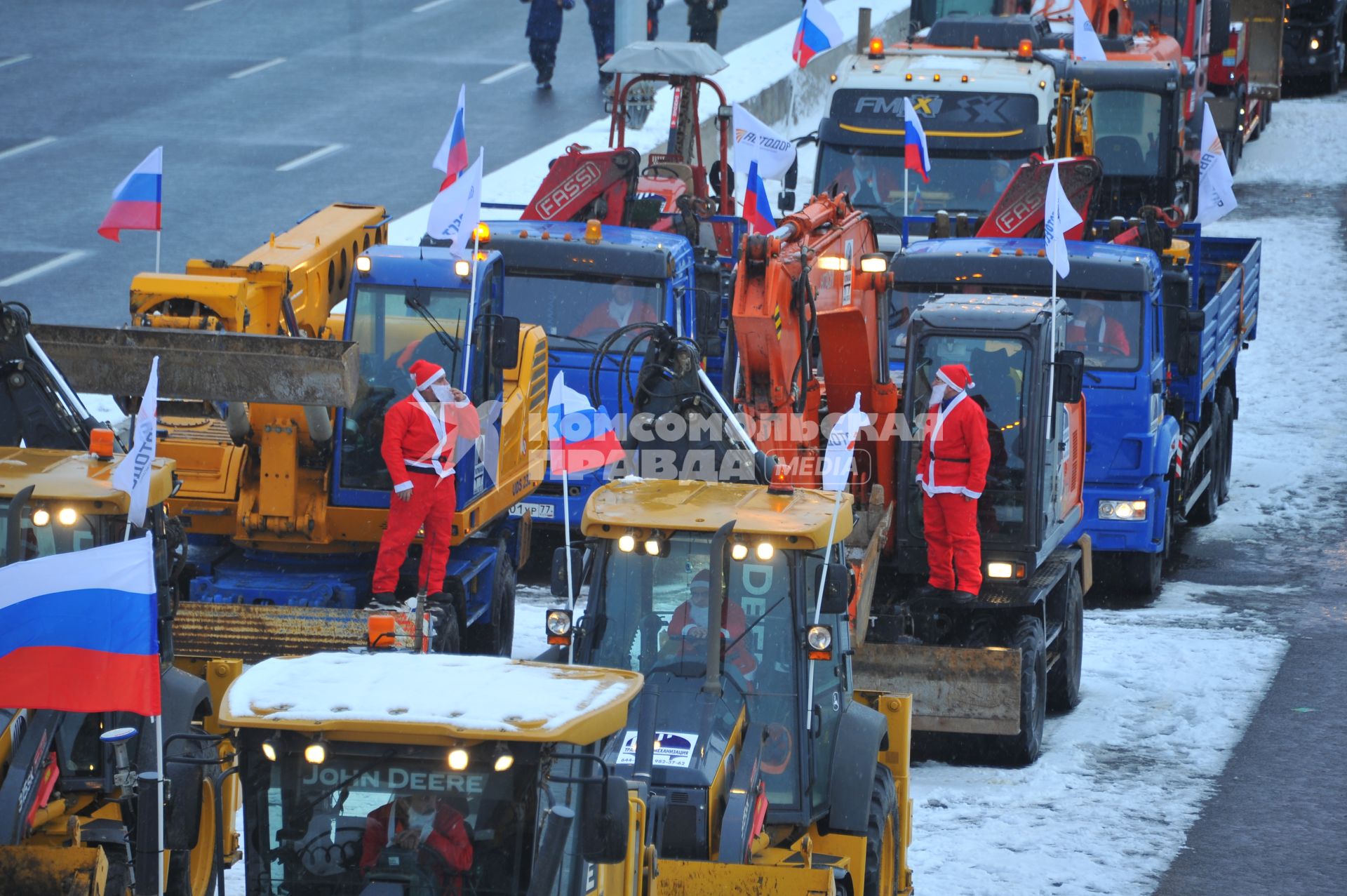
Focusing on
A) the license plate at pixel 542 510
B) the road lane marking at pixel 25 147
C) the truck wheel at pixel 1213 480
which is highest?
the road lane marking at pixel 25 147

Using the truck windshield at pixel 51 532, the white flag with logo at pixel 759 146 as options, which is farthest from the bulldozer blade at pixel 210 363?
the white flag with logo at pixel 759 146

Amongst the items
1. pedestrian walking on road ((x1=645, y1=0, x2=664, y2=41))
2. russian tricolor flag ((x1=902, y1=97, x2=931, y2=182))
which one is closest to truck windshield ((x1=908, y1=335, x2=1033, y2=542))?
russian tricolor flag ((x1=902, y1=97, x2=931, y2=182))

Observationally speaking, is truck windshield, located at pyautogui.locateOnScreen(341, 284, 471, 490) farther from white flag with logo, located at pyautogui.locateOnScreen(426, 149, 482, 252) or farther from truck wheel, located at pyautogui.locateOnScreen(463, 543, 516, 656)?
truck wheel, located at pyautogui.locateOnScreen(463, 543, 516, 656)

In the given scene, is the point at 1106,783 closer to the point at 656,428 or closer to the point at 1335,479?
the point at 656,428

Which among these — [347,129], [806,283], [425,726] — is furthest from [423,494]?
[347,129]

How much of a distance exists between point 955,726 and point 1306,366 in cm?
1342

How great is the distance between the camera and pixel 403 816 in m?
6.26

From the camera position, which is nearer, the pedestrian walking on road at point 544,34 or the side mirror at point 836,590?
the side mirror at point 836,590

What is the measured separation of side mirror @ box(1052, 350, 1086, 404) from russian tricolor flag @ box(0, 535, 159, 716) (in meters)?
6.39

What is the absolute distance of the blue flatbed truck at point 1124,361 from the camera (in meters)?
14.7

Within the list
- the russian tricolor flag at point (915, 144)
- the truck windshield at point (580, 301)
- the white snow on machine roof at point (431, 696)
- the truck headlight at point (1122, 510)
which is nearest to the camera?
the white snow on machine roof at point (431, 696)

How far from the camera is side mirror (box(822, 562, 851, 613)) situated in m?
8.38

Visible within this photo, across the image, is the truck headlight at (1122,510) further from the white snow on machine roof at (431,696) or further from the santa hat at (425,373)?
the white snow on machine roof at (431,696)

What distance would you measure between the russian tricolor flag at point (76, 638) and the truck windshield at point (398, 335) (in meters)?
5.00
